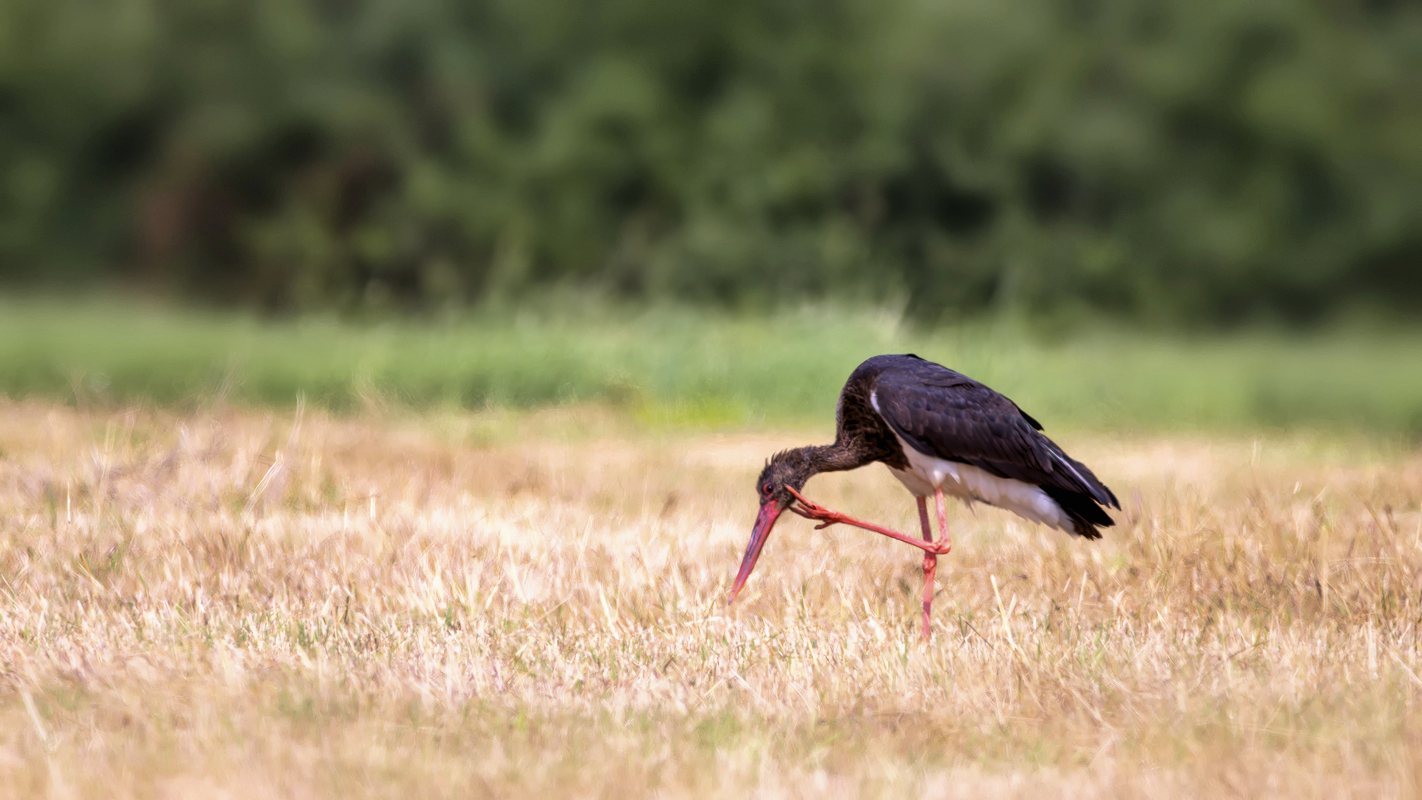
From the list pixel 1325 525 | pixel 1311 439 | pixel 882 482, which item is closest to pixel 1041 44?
pixel 1311 439

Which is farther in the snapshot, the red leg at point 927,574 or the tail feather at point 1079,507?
the tail feather at point 1079,507

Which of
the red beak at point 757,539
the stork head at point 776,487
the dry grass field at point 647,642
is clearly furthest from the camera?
the stork head at point 776,487

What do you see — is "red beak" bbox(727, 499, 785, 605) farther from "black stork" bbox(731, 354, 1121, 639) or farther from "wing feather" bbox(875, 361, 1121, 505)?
"wing feather" bbox(875, 361, 1121, 505)

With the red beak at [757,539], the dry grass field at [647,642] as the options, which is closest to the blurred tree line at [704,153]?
the dry grass field at [647,642]

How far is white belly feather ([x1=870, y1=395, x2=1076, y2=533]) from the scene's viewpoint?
446 centimetres

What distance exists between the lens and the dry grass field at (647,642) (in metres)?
2.72

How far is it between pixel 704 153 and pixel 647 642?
1611cm

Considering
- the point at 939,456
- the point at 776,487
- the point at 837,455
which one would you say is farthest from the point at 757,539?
the point at 939,456

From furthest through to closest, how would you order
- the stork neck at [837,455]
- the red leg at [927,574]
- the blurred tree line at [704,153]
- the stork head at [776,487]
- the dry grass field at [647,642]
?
the blurred tree line at [704,153] → the stork neck at [837,455] → the stork head at [776,487] → the red leg at [927,574] → the dry grass field at [647,642]

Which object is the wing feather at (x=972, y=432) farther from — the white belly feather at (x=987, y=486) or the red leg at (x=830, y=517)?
the red leg at (x=830, y=517)

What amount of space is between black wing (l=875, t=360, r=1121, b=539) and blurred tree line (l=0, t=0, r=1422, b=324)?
1271 centimetres

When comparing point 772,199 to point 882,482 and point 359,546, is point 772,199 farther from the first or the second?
point 359,546

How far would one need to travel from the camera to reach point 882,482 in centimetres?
783

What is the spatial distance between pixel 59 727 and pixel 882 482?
5.42 m
